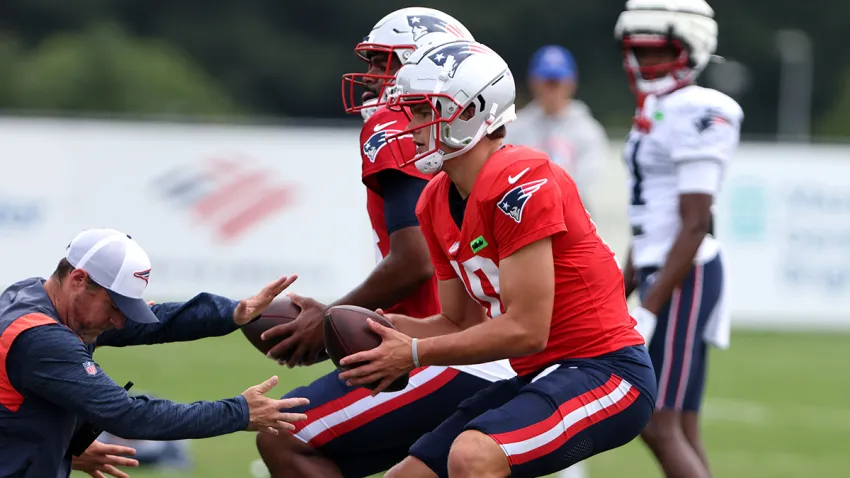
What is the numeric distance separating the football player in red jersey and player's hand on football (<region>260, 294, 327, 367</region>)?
2.00 ft

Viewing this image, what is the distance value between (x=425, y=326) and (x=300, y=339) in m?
0.52

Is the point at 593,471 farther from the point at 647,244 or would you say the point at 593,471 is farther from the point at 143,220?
the point at 143,220

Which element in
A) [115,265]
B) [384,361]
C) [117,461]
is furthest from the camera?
[117,461]

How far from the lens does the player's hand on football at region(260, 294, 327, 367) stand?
5.04 meters

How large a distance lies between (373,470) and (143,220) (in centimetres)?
807

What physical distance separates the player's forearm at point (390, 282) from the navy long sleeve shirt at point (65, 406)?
68 cm

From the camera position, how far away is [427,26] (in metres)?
5.27

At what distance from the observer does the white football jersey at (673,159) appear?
5.94 metres

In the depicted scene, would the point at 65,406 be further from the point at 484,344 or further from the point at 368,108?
the point at 368,108

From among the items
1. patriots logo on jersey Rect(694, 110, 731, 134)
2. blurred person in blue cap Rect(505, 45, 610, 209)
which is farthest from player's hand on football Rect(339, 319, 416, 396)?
blurred person in blue cap Rect(505, 45, 610, 209)

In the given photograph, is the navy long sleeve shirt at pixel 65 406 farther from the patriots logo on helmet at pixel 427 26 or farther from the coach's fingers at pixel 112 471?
the patriots logo on helmet at pixel 427 26

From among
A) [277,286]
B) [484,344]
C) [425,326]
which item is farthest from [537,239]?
[277,286]

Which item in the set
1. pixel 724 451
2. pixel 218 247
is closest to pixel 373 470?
pixel 724 451

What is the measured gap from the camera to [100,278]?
179 inches
